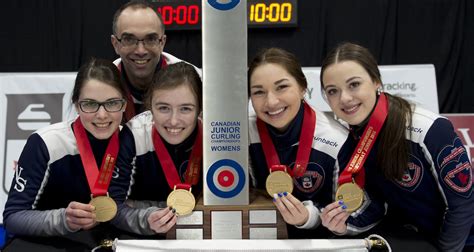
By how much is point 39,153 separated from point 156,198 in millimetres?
511

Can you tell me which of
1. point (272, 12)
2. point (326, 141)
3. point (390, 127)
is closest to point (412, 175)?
point (390, 127)

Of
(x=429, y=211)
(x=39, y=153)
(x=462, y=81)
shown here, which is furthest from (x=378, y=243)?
(x=462, y=81)

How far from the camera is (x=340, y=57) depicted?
1.92m

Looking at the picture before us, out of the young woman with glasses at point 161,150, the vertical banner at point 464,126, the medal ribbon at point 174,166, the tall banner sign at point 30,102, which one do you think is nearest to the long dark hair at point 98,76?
the young woman with glasses at point 161,150

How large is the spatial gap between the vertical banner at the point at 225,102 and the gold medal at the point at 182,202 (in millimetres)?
79

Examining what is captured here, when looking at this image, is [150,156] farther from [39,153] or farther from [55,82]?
[55,82]

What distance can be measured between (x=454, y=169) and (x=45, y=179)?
5.23 feet

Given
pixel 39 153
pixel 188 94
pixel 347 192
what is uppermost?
pixel 188 94

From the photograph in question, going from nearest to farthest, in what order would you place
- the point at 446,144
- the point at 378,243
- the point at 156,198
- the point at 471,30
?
the point at 378,243 < the point at 446,144 < the point at 156,198 < the point at 471,30

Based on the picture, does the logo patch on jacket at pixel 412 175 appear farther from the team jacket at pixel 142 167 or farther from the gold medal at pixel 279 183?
the team jacket at pixel 142 167

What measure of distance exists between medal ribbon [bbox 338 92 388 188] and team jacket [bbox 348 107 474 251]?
87mm

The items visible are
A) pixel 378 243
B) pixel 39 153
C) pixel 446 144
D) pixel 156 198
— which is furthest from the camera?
pixel 156 198

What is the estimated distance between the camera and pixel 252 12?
201 inches

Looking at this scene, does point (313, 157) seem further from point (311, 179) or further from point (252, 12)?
point (252, 12)
